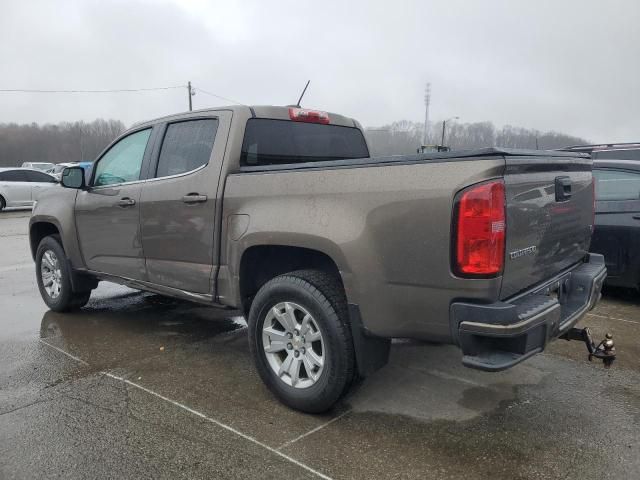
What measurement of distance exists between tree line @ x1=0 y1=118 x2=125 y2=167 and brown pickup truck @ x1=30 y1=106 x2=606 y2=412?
7498 cm

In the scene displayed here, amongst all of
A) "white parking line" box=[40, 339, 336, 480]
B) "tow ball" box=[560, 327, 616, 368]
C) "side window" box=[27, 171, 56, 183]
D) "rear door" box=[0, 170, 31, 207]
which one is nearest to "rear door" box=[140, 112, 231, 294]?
"white parking line" box=[40, 339, 336, 480]

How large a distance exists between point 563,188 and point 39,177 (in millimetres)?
20346

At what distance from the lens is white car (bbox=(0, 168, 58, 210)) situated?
18578mm

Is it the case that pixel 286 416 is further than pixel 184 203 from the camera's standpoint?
No

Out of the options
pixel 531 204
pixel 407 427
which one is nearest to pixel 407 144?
pixel 531 204

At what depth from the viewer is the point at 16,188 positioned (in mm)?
18719

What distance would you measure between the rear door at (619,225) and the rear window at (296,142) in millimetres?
2799

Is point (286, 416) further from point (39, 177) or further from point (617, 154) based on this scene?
point (39, 177)

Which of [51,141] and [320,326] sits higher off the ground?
[51,141]

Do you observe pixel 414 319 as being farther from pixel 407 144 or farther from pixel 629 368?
pixel 407 144

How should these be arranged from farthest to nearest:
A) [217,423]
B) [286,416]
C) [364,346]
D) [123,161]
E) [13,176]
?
1. [13,176]
2. [123,161]
3. [286,416]
4. [217,423]
5. [364,346]

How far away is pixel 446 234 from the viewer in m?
2.51

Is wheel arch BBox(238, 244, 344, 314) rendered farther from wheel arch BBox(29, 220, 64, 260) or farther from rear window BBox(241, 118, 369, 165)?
wheel arch BBox(29, 220, 64, 260)

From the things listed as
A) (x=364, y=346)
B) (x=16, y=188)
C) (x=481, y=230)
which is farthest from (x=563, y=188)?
(x=16, y=188)
